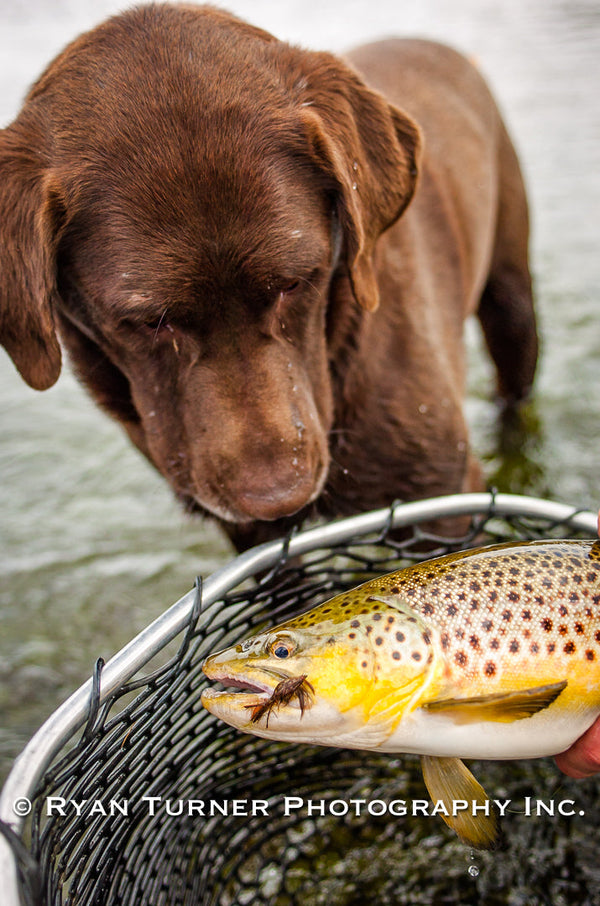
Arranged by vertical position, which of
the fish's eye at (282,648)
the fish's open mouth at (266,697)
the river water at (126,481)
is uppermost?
the fish's eye at (282,648)

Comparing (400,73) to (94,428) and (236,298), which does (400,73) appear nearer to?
(236,298)

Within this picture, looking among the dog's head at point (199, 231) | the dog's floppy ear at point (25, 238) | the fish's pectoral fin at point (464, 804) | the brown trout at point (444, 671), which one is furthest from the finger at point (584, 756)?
the dog's floppy ear at point (25, 238)

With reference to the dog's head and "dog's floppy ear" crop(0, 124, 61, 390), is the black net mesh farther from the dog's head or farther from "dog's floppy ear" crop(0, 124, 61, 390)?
"dog's floppy ear" crop(0, 124, 61, 390)

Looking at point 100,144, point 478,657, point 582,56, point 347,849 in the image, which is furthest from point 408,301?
point 582,56

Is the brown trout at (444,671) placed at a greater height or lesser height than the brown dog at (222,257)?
lesser

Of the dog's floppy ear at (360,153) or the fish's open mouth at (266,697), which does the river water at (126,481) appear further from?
the fish's open mouth at (266,697)

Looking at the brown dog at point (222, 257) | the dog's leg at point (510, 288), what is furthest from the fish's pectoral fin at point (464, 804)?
the dog's leg at point (510, 288)

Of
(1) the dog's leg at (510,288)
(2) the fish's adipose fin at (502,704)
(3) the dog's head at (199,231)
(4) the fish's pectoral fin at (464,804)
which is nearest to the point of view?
(2) the fish's adipose fin at (502,704)

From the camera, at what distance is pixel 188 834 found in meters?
2.20

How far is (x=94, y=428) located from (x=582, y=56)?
9.20m

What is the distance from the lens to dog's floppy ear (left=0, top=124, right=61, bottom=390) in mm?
2008

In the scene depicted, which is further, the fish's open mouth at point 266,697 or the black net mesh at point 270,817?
the black net mesh at point 270,817

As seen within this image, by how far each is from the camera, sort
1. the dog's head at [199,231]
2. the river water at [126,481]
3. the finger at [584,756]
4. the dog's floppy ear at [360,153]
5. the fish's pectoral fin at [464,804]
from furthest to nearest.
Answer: the river water at [126,481] < the dog's floppy ear at [360,153] < the dog's head at [199,231] < the finger at [584,756] < the fish's pectoral fin at [464,804]

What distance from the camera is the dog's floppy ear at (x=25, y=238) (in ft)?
6.59
